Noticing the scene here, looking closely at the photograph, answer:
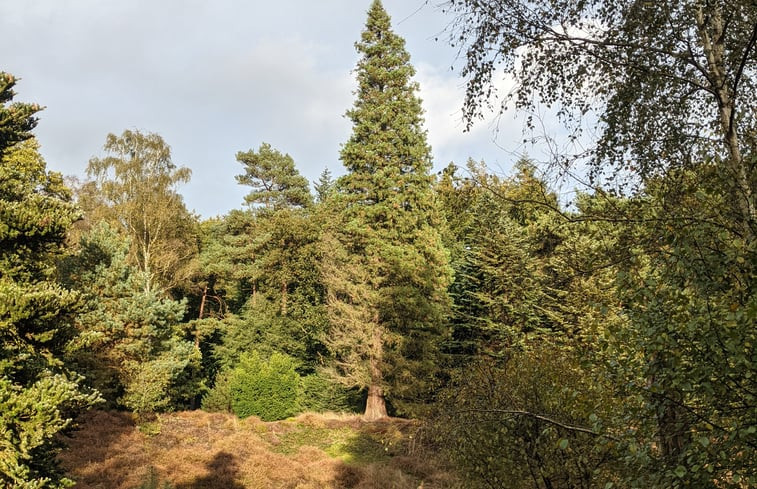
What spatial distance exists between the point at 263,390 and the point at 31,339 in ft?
56.4

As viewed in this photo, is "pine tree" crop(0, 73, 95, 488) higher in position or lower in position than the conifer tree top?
lower

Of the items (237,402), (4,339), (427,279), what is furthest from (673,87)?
(237,402)

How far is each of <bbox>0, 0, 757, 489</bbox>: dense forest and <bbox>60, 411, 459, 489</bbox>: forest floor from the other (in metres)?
1.57

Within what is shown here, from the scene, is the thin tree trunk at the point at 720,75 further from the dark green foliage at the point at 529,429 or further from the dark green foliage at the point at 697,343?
the dark green foliage at the point at 529,429

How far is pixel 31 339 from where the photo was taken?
8203 mm

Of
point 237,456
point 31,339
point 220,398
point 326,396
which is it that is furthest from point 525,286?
point 220,398

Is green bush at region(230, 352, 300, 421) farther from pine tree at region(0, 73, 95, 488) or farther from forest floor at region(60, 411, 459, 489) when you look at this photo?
pine tree at region(0, 73, 95, 488)

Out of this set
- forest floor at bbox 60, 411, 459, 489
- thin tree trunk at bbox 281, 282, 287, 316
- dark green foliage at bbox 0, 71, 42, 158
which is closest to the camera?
dark green foliage at bbox 0, 71, 42, 158

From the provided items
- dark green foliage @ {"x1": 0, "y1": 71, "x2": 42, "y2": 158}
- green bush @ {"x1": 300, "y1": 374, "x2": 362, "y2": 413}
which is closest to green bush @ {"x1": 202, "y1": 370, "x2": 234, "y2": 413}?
green bush @ {"x1": 300, "y1": 374, "x2": 362, "y2": 413}

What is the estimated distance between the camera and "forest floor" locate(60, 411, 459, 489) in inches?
508

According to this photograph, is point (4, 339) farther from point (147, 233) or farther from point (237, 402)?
point (147, 233)

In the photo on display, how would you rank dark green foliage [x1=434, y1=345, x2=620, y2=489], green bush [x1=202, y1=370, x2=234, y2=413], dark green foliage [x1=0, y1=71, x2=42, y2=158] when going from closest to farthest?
dark green foliage [x1=434, y1=345, x2=620, y2=489] < dark green foliage [x1=0, y1=71, x2=42, y2=158] < green bush [x1=202, y1=370, x2=234, y2=413]

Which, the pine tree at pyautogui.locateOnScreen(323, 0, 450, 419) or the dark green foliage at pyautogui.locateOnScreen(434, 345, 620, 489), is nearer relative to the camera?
the dark green foliage at pyautogui.locateOnScreen(434, 345, 620, 489)

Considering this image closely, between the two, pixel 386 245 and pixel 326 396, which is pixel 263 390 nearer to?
pixel 326 396
